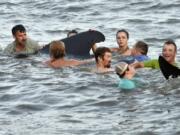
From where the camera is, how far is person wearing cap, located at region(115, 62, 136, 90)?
1249 centimetres

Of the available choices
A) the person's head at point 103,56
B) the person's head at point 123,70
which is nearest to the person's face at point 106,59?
the person's head at point 103,56

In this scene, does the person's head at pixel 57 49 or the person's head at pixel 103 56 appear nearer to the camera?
the person's head at pixel 103 56

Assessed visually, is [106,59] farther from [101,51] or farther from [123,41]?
[123,41]

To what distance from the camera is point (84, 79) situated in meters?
14.1

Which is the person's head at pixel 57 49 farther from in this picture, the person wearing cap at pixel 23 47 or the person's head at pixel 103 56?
the person wearing cap at pixel 23 47

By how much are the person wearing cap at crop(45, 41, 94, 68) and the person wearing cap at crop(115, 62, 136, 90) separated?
2.60 meters

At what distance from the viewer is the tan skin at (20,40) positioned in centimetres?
1666

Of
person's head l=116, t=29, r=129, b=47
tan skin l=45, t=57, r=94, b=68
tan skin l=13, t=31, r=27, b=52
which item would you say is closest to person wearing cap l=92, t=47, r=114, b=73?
tan skin l=45, t=57, r=94, b=68

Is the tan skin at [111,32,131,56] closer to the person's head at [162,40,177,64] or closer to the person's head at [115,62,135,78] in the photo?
the person's head at [162,40,177,64]

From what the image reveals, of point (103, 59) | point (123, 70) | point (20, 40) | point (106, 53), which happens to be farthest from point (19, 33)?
point (123, 70)

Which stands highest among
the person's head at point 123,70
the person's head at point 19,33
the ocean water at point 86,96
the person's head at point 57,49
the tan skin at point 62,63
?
the person's head at point 19,33

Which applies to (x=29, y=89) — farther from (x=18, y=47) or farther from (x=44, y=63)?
(x=18, y=47)

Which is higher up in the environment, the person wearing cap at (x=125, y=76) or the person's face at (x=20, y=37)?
the person's face at (x=20, y=37)

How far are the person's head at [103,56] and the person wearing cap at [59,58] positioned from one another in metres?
1.14
